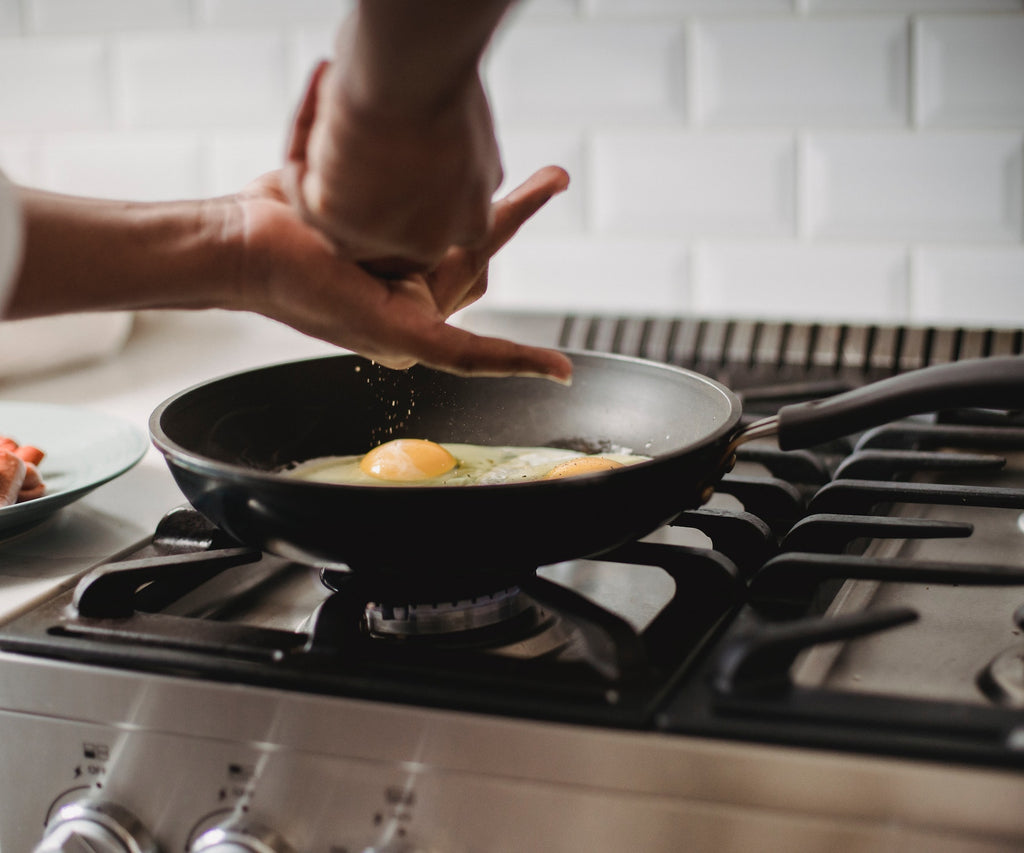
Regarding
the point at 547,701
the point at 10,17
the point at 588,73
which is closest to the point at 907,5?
the point at 588,73

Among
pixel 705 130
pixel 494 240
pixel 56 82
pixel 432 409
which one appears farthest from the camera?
pixel 56 82

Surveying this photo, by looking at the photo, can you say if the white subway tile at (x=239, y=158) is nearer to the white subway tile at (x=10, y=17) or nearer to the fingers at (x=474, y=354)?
the white subway tile at (x=10, y=17)

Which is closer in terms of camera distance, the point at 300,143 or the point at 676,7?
the point at 300,143

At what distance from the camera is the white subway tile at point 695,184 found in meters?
1.16

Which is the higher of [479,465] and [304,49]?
[304,49]

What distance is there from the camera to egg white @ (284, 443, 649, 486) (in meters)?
0.78

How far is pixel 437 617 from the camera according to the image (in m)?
0.61

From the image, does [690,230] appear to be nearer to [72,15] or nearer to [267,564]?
[267,564]

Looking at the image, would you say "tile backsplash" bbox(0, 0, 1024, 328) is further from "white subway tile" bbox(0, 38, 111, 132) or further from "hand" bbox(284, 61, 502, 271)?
"hand" bbox(284, 61, 502, 271)

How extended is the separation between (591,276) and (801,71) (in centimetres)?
32

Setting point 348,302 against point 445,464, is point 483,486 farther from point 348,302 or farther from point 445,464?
point 445,464

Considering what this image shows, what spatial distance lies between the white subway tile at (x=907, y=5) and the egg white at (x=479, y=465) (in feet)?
1.88

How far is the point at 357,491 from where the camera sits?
0.51 m

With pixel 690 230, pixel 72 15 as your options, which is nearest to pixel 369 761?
pixel 690 230
